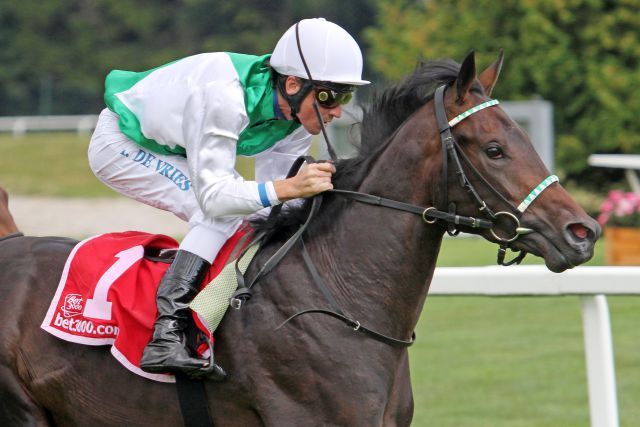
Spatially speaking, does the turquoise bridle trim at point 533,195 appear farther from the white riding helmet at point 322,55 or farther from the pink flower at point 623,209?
the pink flower at point 623,209

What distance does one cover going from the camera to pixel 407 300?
12.8 ft

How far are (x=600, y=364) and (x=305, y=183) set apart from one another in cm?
188

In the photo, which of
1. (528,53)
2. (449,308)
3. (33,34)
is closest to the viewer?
(449,308)

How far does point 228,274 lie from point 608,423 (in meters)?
2.01

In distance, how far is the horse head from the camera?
3588 millimetres

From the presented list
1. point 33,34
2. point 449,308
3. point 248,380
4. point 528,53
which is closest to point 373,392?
point 248,380

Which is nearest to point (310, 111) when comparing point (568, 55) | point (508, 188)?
point (508, 188)

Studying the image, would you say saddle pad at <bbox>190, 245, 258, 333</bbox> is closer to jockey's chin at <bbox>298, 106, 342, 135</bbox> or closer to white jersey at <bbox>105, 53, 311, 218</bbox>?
white jersey at <bbox>105, 53, 311, 218</bbox>

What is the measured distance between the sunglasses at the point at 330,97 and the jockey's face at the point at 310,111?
0.06 feet

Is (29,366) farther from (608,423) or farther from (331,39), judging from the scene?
(608,423)

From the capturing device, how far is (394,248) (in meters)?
3.91

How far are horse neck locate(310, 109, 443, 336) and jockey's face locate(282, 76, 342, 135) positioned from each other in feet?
Answer: 0.83

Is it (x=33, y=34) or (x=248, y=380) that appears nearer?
(x=248, y=380)

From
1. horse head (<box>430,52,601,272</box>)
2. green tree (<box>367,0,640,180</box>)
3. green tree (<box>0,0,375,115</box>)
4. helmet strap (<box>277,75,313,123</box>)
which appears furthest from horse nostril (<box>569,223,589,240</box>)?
green tree (<box>0,0,375,115</box>)
